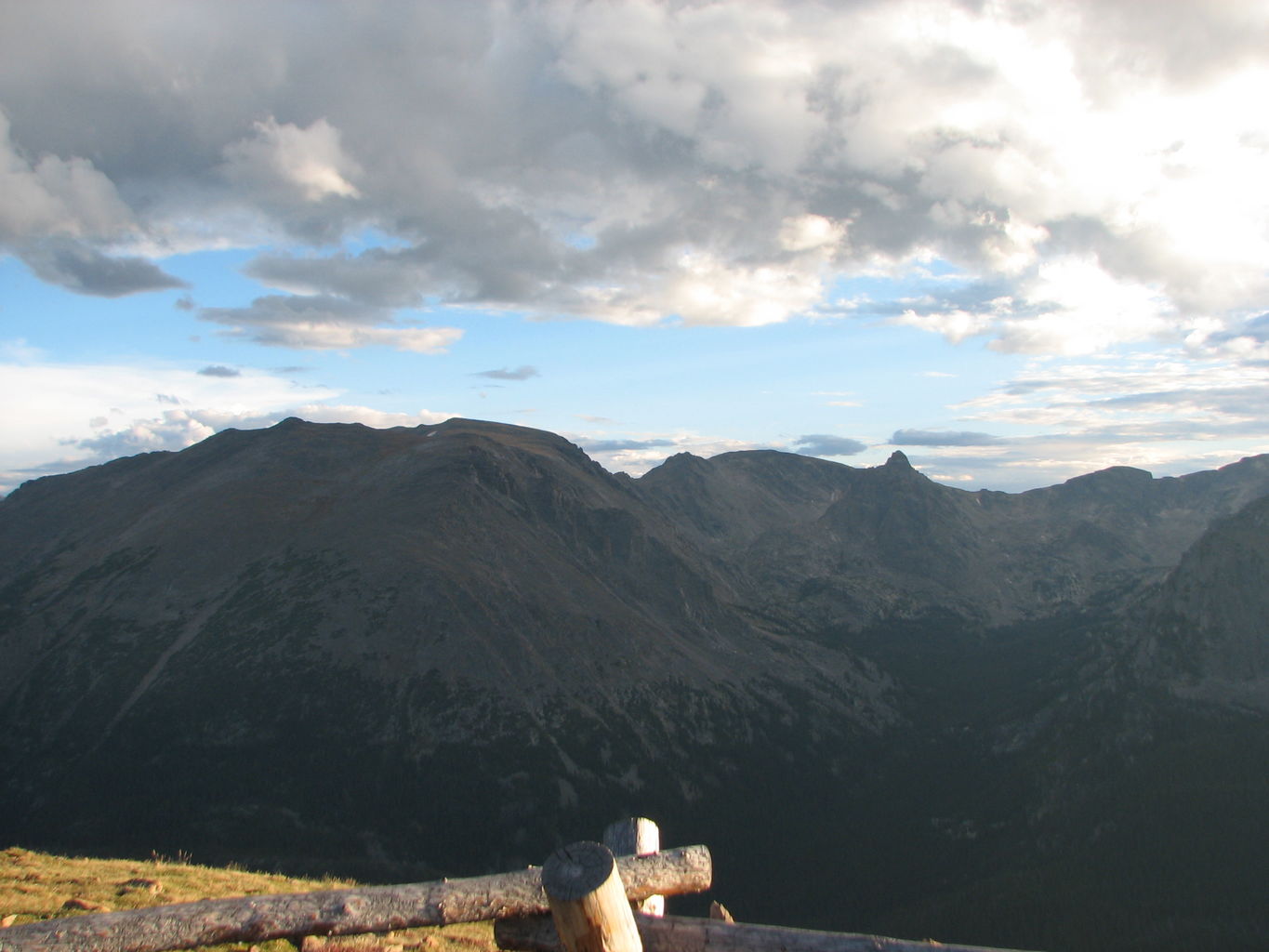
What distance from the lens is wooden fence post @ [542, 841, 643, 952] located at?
9.66m

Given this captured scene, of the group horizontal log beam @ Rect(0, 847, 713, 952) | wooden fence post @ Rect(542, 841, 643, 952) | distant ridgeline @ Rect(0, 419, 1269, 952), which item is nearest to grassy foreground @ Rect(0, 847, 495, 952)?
horizontal log beam @ Rect(0, 847, 713, 952)

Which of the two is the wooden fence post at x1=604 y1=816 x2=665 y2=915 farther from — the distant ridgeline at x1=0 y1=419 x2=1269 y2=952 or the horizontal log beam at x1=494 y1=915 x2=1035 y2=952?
the distant ridgeline at x1=0 y1=419 x2=1269 y2=952

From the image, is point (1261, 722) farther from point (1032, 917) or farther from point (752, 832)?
point (752, 832)

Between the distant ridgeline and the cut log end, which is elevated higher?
the cut log end

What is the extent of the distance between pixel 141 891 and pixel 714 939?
1887 centimetres

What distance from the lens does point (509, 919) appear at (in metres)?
11.5

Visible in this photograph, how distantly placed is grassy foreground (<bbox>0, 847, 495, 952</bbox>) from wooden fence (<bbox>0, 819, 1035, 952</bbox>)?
285 cm

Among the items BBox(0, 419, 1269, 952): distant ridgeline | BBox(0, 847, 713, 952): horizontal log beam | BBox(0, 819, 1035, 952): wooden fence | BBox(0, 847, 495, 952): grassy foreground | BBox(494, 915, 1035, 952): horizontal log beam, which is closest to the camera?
BBox(0, 819, 1035, 952): wooden fence

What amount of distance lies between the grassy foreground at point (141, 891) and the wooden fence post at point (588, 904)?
6954 mm

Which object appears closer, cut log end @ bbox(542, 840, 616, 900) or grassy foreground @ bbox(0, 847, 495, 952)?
cut log end @ bbox(542, 840, 616, 900)

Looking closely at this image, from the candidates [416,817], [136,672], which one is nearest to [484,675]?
[416,817]

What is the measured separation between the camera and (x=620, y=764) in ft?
569

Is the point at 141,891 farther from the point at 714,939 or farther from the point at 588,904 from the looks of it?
the point at 714,939

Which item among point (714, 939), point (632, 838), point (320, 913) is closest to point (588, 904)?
point (714, 939)
